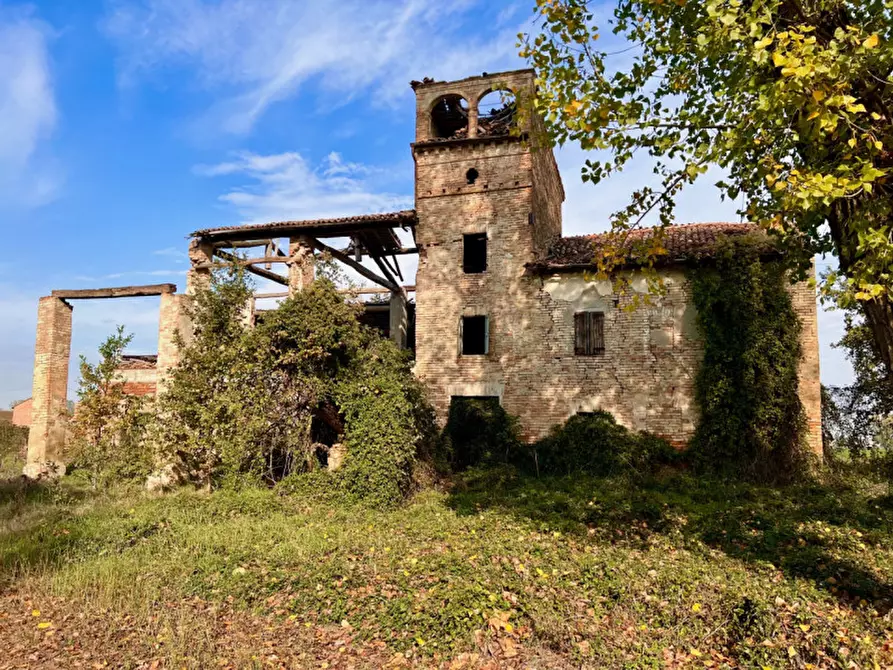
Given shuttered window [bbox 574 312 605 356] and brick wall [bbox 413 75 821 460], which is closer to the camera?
brick wall [bbox 413 75 821 460]

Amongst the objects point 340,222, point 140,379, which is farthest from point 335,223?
point 140,379

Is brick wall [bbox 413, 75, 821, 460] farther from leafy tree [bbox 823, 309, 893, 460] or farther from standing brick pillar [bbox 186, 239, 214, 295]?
standing brick pillar [bbox 186, 239, 214, 295]

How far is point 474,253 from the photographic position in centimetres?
1711

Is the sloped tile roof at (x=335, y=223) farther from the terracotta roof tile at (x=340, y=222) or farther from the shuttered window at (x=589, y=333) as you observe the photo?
the shuttered window at (x=589, y=333)

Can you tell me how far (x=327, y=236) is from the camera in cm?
1780

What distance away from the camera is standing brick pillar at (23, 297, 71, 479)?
16.6 meters

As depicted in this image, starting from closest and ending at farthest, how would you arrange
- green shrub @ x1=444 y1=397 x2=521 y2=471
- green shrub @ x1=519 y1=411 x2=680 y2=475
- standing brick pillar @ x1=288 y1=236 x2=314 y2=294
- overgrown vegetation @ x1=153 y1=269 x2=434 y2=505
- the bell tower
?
overgrown vegetation @ x1=153 y1=269 x2=434 y2=505
green shrub @ x1=519 y1=411 x2=680 y2=475
green shrub @ x1=444 y1=397 x2=521 y2=471
the bell tower
standing brick pillar @ x1=288 y1=236 x2=314 y2=294

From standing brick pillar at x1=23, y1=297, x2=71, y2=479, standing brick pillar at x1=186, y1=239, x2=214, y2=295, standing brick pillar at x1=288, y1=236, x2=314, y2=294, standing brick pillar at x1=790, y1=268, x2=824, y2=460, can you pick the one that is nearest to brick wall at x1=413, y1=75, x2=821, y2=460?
standing brick pillar at x1=790, y1=268, x2=824, y2=460

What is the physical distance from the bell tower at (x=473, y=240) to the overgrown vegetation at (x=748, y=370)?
481 cm

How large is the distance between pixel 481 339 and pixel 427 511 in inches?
262

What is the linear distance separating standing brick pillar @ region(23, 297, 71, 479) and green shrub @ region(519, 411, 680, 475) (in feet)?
47.9

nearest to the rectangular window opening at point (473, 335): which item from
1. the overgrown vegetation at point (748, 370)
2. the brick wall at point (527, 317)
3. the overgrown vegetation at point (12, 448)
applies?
the brick wall at point (527, 317)

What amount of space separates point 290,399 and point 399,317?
30.0 ft

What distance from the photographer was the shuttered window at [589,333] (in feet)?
48.0
